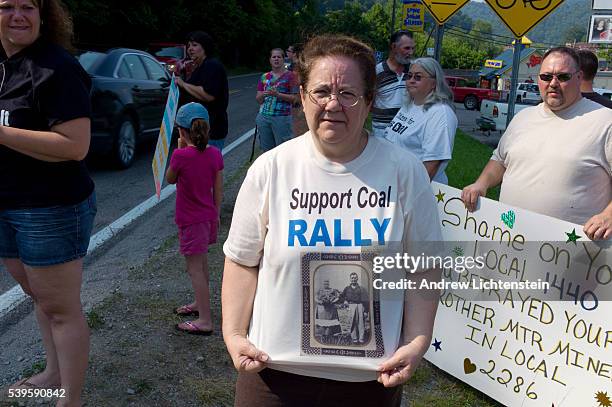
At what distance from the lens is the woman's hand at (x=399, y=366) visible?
5.63 feet

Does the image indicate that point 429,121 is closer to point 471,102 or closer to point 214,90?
point 214,90

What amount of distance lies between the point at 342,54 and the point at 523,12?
431 centimetres

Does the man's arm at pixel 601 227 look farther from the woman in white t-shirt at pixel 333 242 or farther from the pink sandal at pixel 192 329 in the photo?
the pink sandal at pixel 192 329

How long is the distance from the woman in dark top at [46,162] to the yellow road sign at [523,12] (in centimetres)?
410

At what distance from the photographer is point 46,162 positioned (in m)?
2.42

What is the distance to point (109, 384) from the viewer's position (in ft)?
10.2

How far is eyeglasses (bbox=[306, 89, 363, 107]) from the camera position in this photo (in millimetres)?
1710

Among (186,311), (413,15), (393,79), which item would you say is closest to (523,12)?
(393,79)

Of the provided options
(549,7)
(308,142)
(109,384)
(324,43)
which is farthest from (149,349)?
(549,7)

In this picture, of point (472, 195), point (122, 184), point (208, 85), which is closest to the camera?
point (472, 195)

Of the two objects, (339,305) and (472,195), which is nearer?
(339,305)

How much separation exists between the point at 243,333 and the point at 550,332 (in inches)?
66.9

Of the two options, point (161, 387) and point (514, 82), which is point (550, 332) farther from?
point (514, 82)

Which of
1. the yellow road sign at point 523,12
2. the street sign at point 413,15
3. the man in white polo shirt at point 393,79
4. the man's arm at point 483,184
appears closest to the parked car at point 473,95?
the street sign at point 413,15
